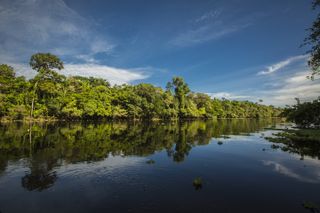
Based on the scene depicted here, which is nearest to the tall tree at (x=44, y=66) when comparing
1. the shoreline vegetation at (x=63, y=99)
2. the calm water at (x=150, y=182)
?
the shoreline vegetation at (x=63, y=99)

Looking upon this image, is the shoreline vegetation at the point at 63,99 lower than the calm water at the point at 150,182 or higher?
higher

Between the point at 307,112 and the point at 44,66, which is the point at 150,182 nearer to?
the point at 307,112

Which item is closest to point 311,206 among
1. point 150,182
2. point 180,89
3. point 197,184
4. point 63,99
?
point 197,184

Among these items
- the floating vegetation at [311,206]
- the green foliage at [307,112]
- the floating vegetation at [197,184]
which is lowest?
the floating vegetation at [311,206]

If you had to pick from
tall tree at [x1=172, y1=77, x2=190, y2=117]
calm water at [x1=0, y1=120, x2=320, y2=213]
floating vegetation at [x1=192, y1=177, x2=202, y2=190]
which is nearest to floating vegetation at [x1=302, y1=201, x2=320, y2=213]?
calm water at [x1=0, y1=120, x2=320, y2=213]

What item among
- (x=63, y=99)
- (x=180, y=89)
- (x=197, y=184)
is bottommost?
(x=197, y=184)

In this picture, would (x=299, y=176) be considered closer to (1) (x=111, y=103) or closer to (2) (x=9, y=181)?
(2) (x=9, y=181)

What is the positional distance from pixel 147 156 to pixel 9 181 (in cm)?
1360

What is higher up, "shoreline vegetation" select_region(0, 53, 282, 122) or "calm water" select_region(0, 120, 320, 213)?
"shoreline vegetation" select_region(0, 53, 282, 122)

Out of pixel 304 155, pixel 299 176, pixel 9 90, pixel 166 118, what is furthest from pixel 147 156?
pixel 166 118

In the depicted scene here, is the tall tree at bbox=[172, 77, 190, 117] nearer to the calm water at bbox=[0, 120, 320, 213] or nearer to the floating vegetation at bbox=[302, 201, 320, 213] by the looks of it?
the calm water at bbox=[0, 120, 320, 213]

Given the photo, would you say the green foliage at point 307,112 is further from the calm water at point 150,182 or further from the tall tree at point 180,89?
the tall tree at point 180,89

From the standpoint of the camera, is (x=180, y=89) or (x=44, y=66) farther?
(x=180, y=89)

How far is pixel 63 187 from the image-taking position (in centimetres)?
1359
